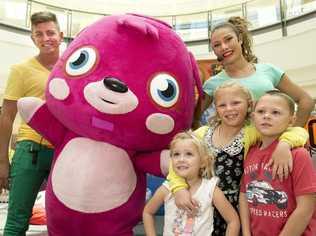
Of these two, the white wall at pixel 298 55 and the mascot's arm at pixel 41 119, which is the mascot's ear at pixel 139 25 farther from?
the white wall at pixel 298 55

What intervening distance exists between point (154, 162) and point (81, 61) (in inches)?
20.6

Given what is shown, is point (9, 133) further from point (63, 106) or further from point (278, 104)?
point (278, 104)

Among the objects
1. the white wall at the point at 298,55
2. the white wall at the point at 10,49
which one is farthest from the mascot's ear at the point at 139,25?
the white wall at the point at 10,49

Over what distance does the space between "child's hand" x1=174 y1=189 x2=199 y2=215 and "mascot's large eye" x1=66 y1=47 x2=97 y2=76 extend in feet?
2.11

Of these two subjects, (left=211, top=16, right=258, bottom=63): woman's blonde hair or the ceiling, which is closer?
(left=211, top=16, right=258, bottom=63): woman's blonde hair

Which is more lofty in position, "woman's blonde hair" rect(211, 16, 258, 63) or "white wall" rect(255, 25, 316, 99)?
"white wall" rect(255, 25, 316, 99)

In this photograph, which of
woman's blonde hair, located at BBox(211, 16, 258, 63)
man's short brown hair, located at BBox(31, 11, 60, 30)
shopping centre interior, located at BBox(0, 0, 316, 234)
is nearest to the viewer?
woman's blonde hair, located at BBox(211, 16, 258, 63)

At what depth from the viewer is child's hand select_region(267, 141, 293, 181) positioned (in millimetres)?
1383

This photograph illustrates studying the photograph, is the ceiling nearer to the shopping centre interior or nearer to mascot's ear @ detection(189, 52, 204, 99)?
the shopping centre interior

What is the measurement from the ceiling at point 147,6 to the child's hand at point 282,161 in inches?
358

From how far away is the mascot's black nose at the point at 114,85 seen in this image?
1639mm

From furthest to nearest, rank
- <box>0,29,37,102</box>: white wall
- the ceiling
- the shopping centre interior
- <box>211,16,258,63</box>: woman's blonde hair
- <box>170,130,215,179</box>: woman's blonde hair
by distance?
1. the ceiling
2. <box>0,29,37,102</box>: white wall
3. the shopping centre interior
4. <box>211,16,258,63</box>: woman's blonde hair
5. <box>170,130,215,179</box>: woman's blonde hair

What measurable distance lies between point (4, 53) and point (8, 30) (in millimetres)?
428

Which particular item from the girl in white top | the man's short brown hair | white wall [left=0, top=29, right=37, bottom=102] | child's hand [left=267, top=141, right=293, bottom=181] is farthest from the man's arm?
white wall [left=0, top=29, right=37, bottom=102]
